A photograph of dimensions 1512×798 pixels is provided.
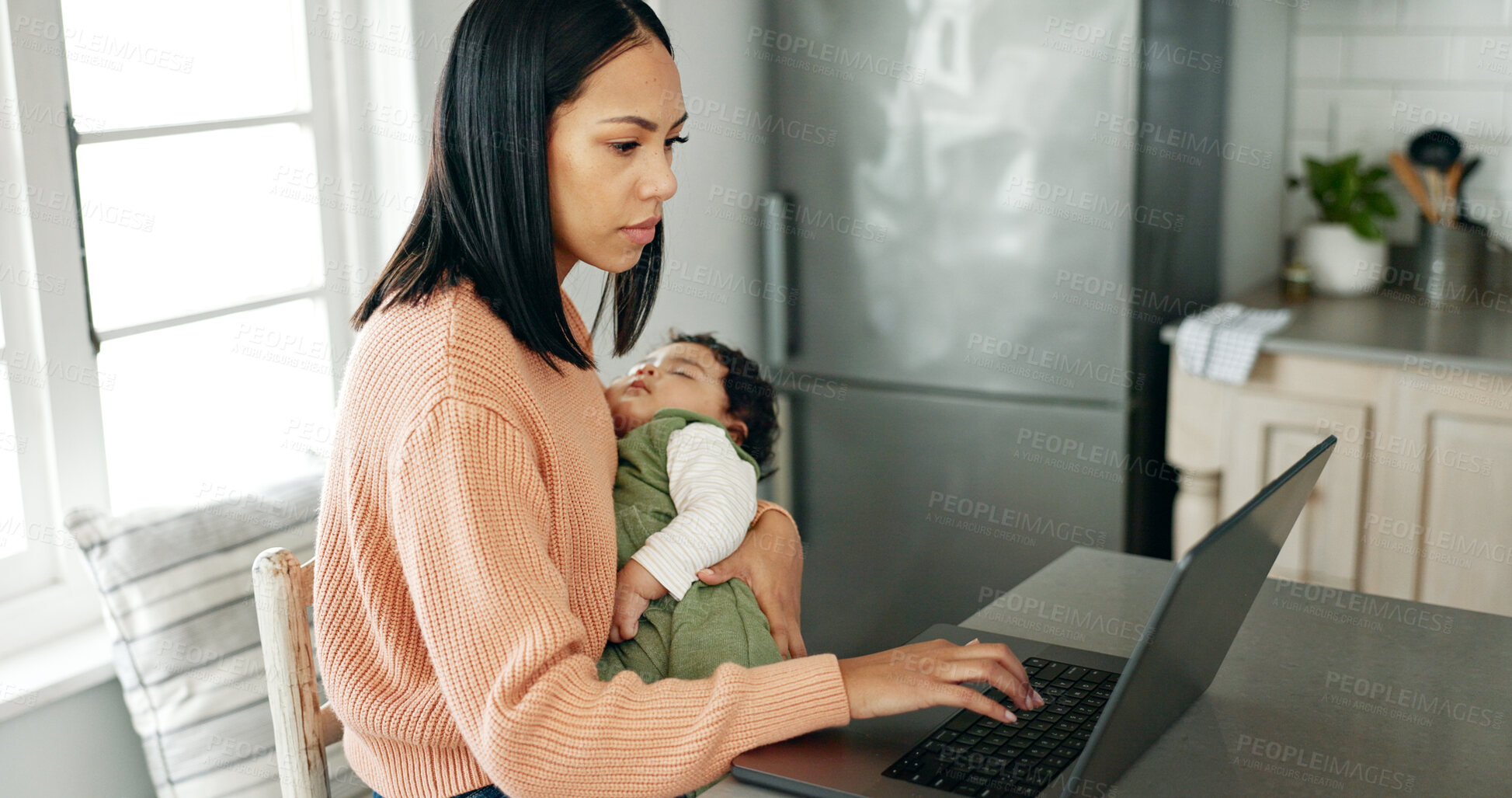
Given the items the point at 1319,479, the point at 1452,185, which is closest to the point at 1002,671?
the point at 1319,479

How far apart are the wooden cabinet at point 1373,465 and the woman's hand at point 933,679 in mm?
1240

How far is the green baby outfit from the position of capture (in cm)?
116

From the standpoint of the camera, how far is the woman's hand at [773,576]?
127 centimetres

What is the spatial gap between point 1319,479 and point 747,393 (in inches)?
51.2

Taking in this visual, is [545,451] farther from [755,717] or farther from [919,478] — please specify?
[919,478]

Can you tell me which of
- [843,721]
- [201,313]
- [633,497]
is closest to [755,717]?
[843,721]

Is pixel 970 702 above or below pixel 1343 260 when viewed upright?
below

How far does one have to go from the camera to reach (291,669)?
3.60ft
